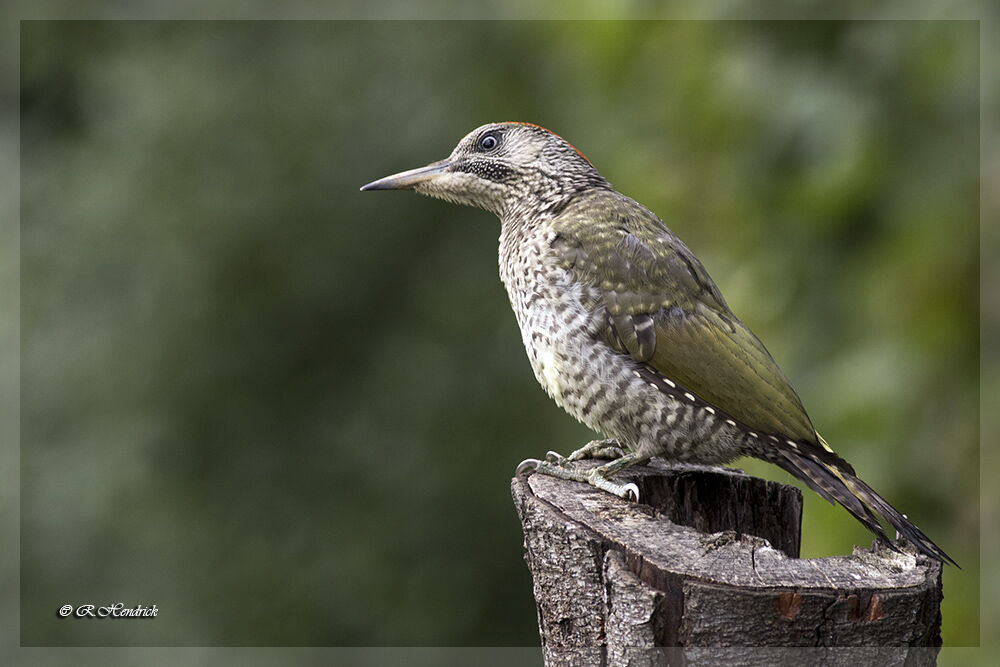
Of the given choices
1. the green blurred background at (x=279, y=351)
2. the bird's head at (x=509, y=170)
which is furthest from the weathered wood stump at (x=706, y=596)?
the green blurred background at (x=279, y=351)

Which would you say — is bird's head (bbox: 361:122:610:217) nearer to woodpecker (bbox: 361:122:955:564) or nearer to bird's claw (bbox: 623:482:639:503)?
woodpecker (bbox: 361:122:955:564)

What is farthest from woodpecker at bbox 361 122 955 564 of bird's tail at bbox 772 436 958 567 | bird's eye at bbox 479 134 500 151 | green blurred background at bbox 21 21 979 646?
green blurred background at bbox 21 21 979 646

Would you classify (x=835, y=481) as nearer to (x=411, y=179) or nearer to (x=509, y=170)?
(x=509, y=170)

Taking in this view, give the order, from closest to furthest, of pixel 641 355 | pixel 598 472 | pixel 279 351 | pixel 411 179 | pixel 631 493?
pixel 631 493 → pixel 598 472 → pixel 641 355 → pixel 411 179 → pixel 279 351

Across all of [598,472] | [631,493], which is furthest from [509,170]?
[631,493]

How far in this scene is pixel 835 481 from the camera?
2516mm

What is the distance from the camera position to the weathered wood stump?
73.1 inches

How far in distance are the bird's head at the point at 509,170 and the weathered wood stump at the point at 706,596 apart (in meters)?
1.27

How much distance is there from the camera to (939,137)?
296 centimetres

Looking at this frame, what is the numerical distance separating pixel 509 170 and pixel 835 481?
1346 mm

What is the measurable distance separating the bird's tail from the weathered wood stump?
337 millimetres

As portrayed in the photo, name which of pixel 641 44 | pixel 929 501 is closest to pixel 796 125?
pixel 641 44

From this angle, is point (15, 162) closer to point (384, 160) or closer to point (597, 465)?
point (384, 160)

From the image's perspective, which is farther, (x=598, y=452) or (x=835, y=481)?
(x=598, y=452)
